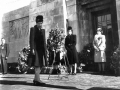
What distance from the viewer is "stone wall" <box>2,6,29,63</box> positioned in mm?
15180

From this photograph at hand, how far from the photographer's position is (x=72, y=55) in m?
8.98

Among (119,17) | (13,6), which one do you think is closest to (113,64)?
(119,17)

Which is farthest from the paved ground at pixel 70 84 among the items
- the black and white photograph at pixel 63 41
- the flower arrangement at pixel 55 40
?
the flower arrangement at pixel 55 40

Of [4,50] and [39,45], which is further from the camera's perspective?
[4,50]

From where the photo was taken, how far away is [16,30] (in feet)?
51.9

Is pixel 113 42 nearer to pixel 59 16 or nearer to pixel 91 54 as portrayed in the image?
pixel 91 54

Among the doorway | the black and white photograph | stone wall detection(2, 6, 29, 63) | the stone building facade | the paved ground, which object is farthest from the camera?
stone wall detection(2, 6, 29, 63)

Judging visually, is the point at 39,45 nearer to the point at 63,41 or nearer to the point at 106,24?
the point at 63,41

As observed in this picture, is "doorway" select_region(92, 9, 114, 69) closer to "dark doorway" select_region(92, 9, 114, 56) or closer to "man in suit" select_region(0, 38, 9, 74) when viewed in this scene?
"dark doorway" select_region(92, 9, 114, 56)

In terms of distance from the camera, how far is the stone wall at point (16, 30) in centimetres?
1518

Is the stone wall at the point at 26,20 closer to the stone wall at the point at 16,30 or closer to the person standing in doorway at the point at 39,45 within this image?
the stone wall at the point at 16,30

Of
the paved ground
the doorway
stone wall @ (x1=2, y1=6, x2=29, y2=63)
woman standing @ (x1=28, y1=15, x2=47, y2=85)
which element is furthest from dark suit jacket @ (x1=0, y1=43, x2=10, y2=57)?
woman standing @ (x1=28, y1=15, x2=47, y2=85)

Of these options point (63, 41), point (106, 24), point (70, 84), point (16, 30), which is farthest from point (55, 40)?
point (16, 30)

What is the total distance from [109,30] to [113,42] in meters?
1.25
